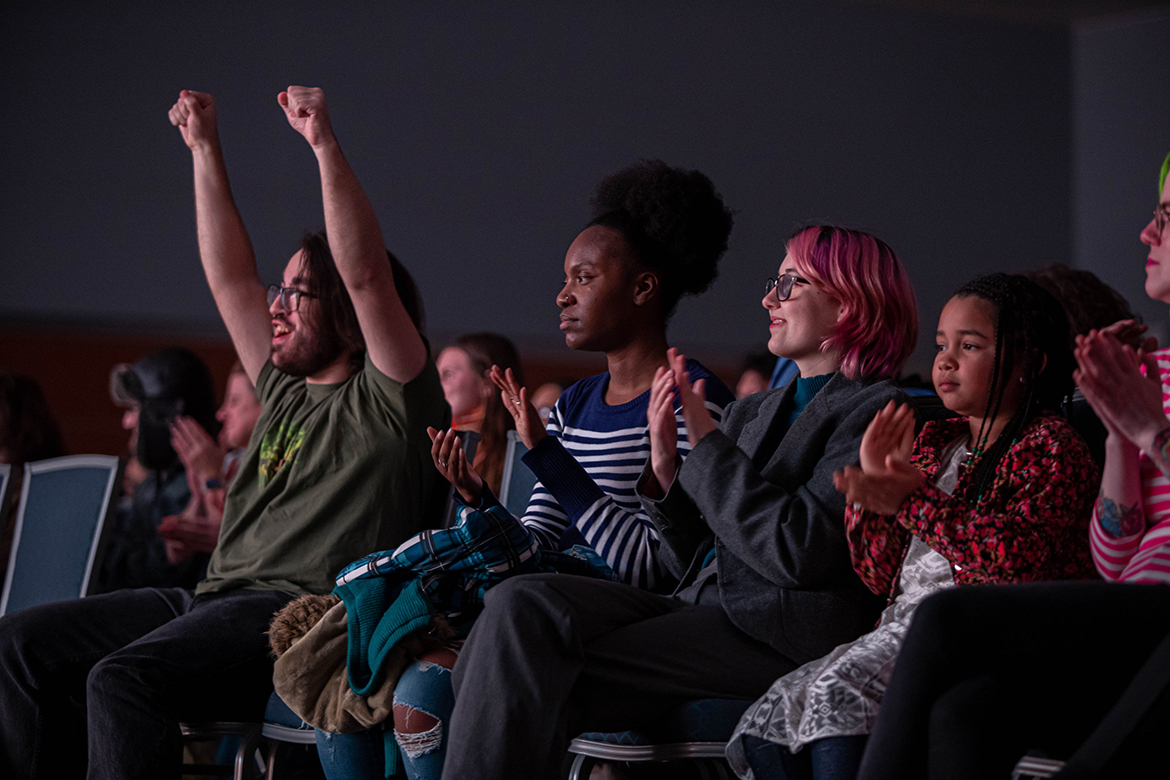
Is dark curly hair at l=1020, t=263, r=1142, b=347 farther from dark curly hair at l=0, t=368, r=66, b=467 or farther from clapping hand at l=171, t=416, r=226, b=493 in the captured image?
dark curly hair at l=0, t=368, r=66, b=467

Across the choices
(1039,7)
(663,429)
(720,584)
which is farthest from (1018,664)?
(1039,7)

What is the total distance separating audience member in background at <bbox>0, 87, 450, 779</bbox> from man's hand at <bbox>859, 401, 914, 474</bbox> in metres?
1.09

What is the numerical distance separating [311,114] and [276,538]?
2.97 feet

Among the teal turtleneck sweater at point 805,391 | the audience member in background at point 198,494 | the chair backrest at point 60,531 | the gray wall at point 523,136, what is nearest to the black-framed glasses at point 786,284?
the teal turtleneck sweater at point 805,391

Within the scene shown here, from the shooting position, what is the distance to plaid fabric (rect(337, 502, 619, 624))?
1871mm

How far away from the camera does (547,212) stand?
6715 millimetres

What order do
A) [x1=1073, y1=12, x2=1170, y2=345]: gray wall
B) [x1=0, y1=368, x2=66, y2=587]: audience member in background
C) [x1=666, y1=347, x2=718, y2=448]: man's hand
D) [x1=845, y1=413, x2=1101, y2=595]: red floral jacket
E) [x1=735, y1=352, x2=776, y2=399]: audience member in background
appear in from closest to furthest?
[x1=845, y1=413, x2=1101, y2=595]: red floral jacket, [x1=666, y1=347, x2=718, y2=448]: man's hand, [x1=0, y1=368, x2=66, y2=587]: audience member in background, [x1=735, y1=352, x2=776, y2=399]: audience member in background, [x1=1073, y1=12, x2=1170, y2=345]: gray wall

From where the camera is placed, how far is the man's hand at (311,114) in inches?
Answer: 90.7

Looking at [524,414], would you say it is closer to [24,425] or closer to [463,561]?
[463,561]

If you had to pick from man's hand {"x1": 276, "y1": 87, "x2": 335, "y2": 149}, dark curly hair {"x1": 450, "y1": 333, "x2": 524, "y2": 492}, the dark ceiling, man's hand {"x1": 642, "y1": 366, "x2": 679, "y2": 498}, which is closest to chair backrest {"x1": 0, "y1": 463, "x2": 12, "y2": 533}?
dark curly hair {"x1": 450, "y1": 333, "x2": 524, "y2": 492}

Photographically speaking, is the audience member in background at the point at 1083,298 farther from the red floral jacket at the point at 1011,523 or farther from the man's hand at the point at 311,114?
the man's hand at the point at 311,114

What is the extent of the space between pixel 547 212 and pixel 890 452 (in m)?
5.34

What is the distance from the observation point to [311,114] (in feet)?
7.59

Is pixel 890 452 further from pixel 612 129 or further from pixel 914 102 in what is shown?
pixel 914 102
